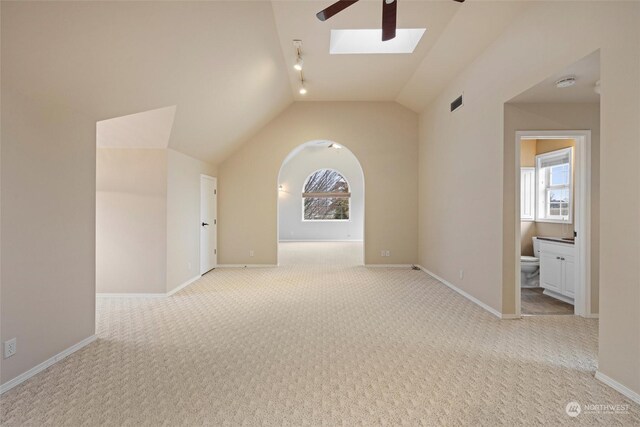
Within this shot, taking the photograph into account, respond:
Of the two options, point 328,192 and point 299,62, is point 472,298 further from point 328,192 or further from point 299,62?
point 328,192

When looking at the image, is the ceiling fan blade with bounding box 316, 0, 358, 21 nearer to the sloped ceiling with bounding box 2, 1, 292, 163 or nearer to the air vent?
the sloped ceiling with bounding box 2, 1, 292, 163

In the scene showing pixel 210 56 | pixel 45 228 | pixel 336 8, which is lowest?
pixel 45 228

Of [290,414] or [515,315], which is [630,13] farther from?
[290,414]

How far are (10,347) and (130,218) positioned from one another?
2407 mm

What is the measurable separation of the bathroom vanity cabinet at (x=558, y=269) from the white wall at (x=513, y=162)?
1.19 m

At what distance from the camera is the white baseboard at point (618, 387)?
79.6 inches

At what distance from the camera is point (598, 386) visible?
220cm

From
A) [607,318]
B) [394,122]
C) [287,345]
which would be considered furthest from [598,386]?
[394,122]

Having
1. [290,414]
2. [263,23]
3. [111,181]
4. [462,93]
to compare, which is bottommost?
[290,414]

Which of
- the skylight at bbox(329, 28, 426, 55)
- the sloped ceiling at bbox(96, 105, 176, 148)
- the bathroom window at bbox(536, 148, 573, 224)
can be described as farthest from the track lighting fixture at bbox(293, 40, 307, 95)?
the bathroom window at bbox(536, 148, 573, 224)

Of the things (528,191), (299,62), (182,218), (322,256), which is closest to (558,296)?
(528,191)

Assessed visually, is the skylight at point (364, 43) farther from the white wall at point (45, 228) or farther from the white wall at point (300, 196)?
the white wall at point (300, 196)

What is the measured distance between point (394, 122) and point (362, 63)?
6.80 ft

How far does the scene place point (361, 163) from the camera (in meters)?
6.62
